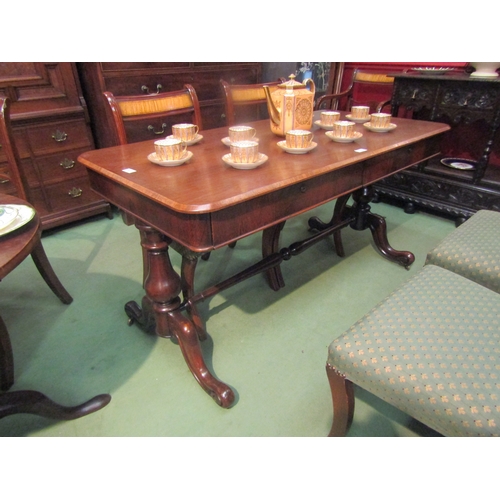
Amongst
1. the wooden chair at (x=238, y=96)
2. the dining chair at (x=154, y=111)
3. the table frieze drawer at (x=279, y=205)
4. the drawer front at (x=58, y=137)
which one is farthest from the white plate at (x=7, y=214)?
the drawer front at (x=58, y=137)

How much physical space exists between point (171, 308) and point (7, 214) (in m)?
0.63

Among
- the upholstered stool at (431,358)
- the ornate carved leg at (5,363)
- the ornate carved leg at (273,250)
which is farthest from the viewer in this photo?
the ornate carved leg at (273,250)

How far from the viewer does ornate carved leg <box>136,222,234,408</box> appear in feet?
4.16

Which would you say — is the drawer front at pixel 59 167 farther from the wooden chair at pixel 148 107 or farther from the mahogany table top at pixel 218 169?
the mahogany table top at pixel 218 169

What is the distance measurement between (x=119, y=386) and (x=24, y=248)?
0.73 m

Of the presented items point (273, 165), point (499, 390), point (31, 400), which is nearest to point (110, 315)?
point (31, 400)

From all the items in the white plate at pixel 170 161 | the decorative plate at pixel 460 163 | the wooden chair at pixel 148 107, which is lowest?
the decorative plate at pixel 460 163

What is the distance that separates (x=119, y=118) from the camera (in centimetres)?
152

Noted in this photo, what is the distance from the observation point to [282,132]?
Result: 5.01 ft

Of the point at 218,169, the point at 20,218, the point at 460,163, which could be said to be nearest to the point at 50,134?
the point at 20,218

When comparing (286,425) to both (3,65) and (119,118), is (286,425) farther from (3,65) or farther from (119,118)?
(3,65)

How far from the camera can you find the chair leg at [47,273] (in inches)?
66.1

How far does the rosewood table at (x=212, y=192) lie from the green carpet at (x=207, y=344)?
0.11m

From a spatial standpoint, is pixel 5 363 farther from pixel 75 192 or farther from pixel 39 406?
pixel 75 192
